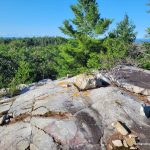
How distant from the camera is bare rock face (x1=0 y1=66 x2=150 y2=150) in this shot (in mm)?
6031

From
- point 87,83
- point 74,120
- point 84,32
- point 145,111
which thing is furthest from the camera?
point 84,32

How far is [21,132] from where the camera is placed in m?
6.35

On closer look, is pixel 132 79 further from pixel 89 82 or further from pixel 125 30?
pixel 125 30

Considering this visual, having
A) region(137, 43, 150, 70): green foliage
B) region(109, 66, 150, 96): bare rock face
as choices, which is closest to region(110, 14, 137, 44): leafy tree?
region(137, 43, 150, 70): green foliage

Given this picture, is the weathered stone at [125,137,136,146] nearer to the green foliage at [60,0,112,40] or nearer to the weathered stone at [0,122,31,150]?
the weathered stone at [0,122,31,150]

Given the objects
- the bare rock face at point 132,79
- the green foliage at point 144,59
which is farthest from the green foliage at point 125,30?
the bare rock face at point 132,79

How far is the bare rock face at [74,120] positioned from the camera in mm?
6031

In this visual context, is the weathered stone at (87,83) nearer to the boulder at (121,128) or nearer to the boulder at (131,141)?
the boulder at (121,128)

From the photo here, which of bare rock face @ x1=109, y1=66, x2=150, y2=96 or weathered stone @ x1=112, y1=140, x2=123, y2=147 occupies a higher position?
bare rock face @ x1=109, y1=66, x2=150, y2=96

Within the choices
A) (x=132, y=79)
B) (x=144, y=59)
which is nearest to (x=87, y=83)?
(x=132, y=79)

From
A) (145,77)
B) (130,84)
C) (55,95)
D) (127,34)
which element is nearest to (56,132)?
(55,95)

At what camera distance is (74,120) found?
6.62 m

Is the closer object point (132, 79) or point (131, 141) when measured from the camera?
point (131, 141)

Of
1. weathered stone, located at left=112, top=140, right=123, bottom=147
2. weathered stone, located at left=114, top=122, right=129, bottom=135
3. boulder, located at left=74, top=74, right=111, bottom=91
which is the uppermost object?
boulder, located at left=74, top=74, right=111, bottom=91
